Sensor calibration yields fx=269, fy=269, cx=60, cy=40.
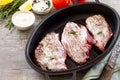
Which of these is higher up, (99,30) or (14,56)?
(99,30)

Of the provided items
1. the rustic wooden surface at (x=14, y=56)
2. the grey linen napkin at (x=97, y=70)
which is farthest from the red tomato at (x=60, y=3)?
the grey linen napkin at (x=97, y=70)

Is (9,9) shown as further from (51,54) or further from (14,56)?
(51,54)

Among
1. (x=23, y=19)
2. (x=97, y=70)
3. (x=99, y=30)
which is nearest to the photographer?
(x=97, y=70)

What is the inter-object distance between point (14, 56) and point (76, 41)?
0.30m

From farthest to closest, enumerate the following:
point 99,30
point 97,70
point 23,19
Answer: point 23,19, point 99,30, point 97,70

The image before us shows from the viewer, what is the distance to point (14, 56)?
128cm

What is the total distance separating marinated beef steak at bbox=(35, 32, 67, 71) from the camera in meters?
1.14

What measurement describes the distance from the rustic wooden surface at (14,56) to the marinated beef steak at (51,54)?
0.25 feet

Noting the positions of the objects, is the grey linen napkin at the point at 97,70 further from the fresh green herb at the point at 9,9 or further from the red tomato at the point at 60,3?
the fresh green herb at the point at 9,9

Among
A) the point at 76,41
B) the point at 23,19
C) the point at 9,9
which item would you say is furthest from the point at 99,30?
the point at 9,9

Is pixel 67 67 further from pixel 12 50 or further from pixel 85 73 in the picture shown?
pixel 12 50

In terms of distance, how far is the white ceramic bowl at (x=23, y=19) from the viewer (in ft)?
4.44

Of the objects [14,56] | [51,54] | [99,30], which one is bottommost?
[14,56]

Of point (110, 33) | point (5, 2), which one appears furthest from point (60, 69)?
point (5, 2)
